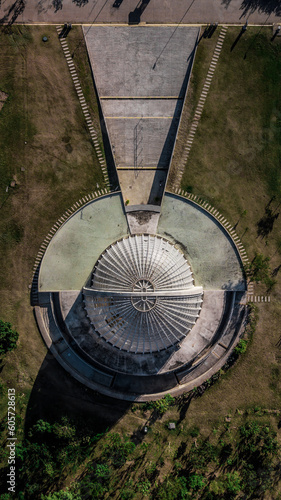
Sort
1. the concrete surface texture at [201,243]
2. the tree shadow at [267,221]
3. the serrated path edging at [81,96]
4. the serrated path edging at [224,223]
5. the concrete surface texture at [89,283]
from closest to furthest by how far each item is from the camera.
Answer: the concrete surface texture at [89,283] < the serrated path edging at [81,96] < the concrete surface texture at [201,243] < the serrated path edging at [224,223] < the tree shadow at [267,221]

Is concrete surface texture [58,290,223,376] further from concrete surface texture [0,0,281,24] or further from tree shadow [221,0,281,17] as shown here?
tree shadow [221,0,281,17]

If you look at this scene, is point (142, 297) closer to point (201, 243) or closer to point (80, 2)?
point (201, 243)

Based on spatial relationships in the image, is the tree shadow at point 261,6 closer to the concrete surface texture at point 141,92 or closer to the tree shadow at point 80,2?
the concrete surface texture at point 141,92

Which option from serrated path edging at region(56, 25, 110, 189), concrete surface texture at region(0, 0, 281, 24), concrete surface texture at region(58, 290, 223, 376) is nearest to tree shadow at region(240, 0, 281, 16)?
concrete surface texture at region(0, 0, 281, 24)

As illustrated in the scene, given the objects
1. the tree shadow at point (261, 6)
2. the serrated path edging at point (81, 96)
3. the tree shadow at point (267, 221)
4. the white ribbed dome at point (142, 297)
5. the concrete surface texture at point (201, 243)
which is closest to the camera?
the white ribbed dome at point (142, 297)

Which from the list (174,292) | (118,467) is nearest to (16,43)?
(174,292)

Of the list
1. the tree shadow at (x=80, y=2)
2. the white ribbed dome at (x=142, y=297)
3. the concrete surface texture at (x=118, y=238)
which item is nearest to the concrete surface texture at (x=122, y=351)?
the concrete surface texture at (x=118, y=238)

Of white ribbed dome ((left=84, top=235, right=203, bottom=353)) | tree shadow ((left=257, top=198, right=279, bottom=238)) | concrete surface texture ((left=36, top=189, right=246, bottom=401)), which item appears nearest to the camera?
white ribbed dome ((left=84, top=235, right=203, bottom=353))
